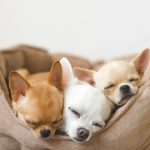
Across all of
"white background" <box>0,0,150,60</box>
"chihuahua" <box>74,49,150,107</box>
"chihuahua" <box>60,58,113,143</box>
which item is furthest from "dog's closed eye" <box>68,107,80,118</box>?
"white background" <box>0,0,150,60</box>

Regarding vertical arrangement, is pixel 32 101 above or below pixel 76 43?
above

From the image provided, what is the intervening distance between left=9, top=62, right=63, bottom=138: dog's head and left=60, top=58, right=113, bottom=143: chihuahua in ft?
0.08

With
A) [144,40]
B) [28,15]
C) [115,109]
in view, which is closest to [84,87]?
[115,109]

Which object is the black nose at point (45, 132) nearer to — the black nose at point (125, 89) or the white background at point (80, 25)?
the black nose at point (125, 89)

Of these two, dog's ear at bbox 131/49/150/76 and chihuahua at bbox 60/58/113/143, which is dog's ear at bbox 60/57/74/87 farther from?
dog's ear at bbox 131/49/150/76

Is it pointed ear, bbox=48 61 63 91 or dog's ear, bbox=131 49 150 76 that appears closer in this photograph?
pointed ear, bbox=48 61 63 91

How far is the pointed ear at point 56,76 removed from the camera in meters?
0.94

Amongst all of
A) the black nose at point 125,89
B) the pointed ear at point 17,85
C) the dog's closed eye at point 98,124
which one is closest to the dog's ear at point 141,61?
the black nose at point 125,89

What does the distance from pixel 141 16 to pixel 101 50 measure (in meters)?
0.27

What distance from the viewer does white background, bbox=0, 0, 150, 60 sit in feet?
5.38

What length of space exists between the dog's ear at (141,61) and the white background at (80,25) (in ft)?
1.90

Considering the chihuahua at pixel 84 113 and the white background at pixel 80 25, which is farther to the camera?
the white background at pixel 80 25

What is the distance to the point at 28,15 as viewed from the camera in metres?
1.85

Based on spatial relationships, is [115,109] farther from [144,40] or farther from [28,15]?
[28,15]
